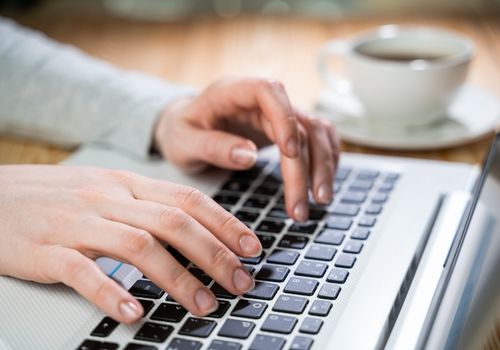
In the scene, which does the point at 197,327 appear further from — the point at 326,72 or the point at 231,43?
the point at 231,43

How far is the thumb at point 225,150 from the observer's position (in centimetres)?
75

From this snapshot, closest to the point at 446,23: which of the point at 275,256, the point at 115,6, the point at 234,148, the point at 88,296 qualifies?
the point at 115,6

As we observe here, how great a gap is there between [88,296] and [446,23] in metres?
1.00

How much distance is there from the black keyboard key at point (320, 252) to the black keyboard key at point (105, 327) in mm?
171

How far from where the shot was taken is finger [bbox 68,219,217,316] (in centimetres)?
54

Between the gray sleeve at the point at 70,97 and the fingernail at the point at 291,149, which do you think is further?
the gray sleeve at the point at 70,97

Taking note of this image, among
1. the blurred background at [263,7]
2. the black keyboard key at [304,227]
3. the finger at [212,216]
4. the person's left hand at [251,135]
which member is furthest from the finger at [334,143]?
the blurred background at [263,7]

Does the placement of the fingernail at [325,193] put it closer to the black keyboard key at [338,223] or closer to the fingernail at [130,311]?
the black keyboard key at [338,223]

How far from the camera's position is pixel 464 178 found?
766mm

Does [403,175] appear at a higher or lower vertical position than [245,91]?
lower

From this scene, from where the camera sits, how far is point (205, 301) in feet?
1.75

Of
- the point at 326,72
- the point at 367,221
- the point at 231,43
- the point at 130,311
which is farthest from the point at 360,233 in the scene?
the point at 231,43

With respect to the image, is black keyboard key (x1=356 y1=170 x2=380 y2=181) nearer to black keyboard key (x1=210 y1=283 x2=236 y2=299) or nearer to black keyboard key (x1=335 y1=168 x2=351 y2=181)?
black keyboard key (x1=335 y1=168 x2=351 y2=181)

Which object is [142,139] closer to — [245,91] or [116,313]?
[245,91]
